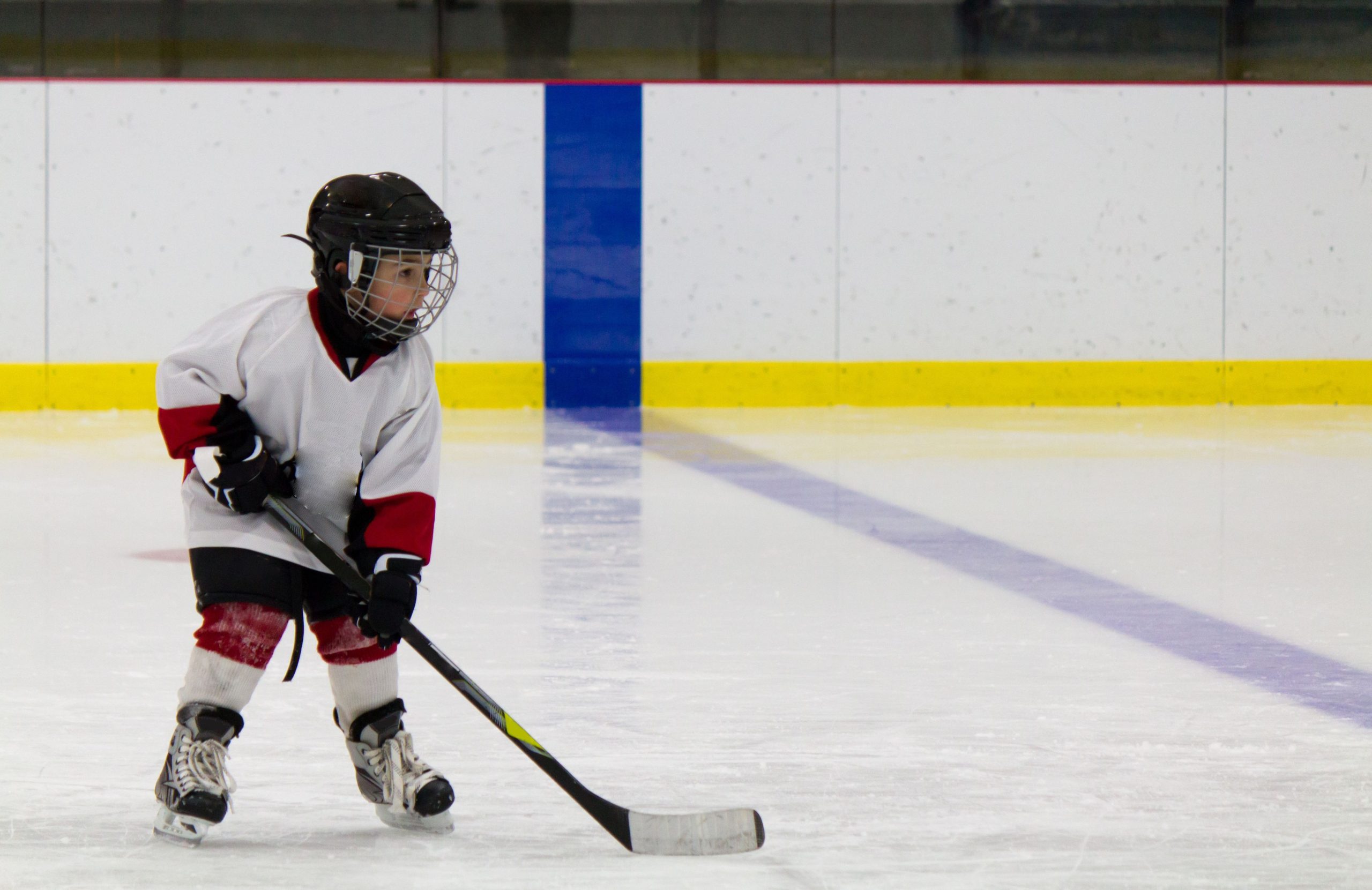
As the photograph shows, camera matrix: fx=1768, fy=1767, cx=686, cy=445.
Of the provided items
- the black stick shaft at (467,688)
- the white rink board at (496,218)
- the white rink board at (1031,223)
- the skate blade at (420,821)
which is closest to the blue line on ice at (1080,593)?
the black stick shaft at (467,688)

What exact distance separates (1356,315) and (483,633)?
26.3ft

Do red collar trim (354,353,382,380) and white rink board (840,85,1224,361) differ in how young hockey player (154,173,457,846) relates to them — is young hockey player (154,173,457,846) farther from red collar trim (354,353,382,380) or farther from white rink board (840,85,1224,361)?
white rink board (840,85,1224,361)

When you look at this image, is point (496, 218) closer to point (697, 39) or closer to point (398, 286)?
point (697, 39)

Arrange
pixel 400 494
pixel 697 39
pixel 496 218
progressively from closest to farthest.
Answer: pixel 400 494 → pixel 496 218 → pixel 697 39

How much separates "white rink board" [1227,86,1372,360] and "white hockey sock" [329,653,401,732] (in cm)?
871

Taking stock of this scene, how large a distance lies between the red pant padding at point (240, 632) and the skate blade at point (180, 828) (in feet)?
0.70

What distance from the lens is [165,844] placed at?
2.31 meters

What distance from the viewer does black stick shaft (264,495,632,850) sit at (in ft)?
7.57

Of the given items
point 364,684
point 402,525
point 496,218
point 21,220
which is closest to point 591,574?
point 364,684

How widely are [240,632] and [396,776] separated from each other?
29cm

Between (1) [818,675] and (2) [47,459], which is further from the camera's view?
(2) [47,459]

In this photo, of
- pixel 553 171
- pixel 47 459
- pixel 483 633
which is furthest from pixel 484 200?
pixel 483 633

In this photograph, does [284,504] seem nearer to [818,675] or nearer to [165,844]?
[165,844]

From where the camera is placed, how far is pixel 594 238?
10125 millimetres
